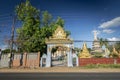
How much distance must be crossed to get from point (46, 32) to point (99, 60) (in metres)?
13.3

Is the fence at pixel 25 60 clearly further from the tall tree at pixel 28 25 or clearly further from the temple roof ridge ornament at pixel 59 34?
the temple roof ridge ornament at pixel 59 34

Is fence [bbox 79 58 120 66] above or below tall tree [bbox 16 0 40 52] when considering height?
below

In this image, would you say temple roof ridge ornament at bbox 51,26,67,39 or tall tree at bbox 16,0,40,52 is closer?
temple roof ridge ornament at bbox 51,26,67,39

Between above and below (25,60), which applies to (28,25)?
above

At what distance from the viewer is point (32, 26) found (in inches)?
1575

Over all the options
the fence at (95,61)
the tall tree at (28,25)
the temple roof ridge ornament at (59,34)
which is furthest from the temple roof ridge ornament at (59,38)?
the fence at (95,61)

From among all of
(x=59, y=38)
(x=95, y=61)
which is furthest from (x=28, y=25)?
(x=95, y=61)

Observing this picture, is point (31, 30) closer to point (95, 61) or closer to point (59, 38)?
point (59, 38)

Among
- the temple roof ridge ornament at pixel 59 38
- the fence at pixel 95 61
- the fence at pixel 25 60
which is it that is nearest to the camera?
the fence at pixel 25 60

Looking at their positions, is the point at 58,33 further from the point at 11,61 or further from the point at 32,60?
the point at 11,61

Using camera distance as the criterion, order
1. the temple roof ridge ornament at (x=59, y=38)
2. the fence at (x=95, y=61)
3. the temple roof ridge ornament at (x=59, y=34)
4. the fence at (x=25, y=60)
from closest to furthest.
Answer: the fence at (x=25, y=60) → the temple roof ridge ornament at (x=59, y=38) → the temple roof ridge ornament at (x=59, y=34) → the fence at (x=95, y=61)

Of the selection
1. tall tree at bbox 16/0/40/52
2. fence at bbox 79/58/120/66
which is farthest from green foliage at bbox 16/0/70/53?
fence at bbox 79/58/120/66

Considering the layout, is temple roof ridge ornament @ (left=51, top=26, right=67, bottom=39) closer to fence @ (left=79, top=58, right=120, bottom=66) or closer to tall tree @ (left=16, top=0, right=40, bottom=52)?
tall tree @ (left=16, top=0, right=40, bottom=52)

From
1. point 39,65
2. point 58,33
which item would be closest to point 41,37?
point 58,33
